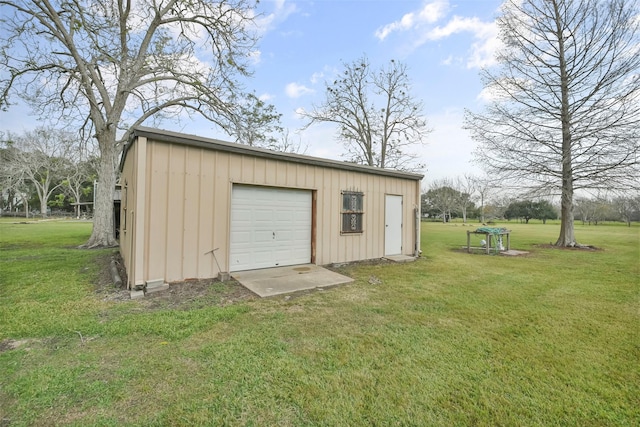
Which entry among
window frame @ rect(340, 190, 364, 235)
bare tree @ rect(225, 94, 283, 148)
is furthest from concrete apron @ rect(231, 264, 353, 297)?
bare tree @ rect(225, 94, 283, 148)

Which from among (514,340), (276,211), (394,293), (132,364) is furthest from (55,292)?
(514,340)

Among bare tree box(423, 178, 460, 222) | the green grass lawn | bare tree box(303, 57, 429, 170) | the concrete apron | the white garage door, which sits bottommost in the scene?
the green grass lawn

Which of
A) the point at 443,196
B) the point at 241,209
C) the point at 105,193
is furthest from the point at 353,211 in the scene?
the point at 443,196

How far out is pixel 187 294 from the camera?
4.41 m

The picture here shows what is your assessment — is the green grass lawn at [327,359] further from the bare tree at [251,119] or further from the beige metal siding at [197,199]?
the bare tree at [251,119]

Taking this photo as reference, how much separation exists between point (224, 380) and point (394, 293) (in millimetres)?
3262

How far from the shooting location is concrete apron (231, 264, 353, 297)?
4.75 metres

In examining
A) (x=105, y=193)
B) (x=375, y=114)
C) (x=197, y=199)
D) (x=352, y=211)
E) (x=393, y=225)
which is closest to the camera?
(x=197, y=199)

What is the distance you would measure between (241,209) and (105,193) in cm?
773

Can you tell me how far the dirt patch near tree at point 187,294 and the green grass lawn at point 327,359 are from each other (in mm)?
159

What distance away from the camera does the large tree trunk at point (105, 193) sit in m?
9.96

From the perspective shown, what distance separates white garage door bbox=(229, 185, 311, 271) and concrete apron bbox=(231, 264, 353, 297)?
0.89ft

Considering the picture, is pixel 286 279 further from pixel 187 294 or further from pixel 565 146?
pixel 565 146

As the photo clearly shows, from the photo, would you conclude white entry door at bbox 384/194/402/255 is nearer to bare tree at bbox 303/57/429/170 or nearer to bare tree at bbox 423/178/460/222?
bare tree at bbox 303/57/429/170
